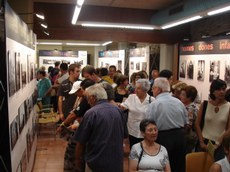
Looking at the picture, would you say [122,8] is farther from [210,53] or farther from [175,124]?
[175,124]

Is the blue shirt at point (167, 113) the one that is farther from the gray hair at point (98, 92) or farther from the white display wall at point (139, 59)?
the white display wall at point (139, 59)

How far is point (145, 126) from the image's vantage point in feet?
10.5

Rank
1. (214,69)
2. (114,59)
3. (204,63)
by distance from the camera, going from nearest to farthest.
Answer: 1. (214,69)
2. (204,63)
3. (114,59)

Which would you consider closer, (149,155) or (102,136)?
(102,136)

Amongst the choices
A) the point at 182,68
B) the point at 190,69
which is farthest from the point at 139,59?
the point at 190,69

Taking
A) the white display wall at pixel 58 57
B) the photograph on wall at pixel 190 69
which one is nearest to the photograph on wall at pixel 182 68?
the photograph on wall at pixel 190 69

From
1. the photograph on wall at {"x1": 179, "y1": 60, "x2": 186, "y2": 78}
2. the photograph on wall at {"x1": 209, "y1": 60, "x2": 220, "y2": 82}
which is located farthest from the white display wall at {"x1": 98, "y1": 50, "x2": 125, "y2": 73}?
the photograph on wall at {"x1": 209, "y1": 60, "x2": 220, "y2": 82}

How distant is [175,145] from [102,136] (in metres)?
1.17

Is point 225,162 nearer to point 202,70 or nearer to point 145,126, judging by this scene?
point 145,126

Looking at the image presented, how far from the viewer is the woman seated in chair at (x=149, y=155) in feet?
10.1

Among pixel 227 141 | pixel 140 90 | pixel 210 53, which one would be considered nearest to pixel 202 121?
pixel 140 90

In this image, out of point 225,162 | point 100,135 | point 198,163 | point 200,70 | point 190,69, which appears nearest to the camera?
point 225,162

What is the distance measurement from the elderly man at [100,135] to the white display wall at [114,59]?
352 inches

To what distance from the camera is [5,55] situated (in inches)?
92.6
